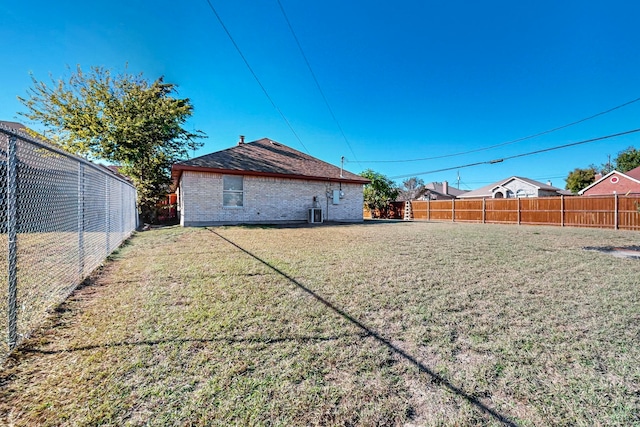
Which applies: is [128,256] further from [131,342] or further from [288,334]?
[288,334]

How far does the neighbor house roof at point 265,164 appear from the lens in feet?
36.8

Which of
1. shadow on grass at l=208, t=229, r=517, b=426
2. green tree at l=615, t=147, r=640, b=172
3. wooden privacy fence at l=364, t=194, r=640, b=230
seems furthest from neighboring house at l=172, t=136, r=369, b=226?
green tree at l=615, t=147, r=640, b=172

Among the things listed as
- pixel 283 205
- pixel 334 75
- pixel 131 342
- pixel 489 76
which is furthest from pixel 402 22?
pixel 131 342

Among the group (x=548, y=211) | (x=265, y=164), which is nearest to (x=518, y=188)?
(x=548, y=211)

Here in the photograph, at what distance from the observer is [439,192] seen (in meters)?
40.7

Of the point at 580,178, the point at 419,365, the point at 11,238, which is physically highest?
the point at 580,178

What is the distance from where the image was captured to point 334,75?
12.4 meters

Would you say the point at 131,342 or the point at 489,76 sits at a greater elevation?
the point at 489,76

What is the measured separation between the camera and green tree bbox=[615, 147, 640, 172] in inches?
1296

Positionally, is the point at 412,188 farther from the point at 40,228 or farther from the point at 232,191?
the point at 40,228

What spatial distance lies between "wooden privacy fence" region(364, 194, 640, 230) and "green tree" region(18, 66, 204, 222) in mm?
19208

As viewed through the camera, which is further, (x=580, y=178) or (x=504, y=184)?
(x=580, y=178)

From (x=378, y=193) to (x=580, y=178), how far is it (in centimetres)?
3224

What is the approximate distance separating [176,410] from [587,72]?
67.8ft
